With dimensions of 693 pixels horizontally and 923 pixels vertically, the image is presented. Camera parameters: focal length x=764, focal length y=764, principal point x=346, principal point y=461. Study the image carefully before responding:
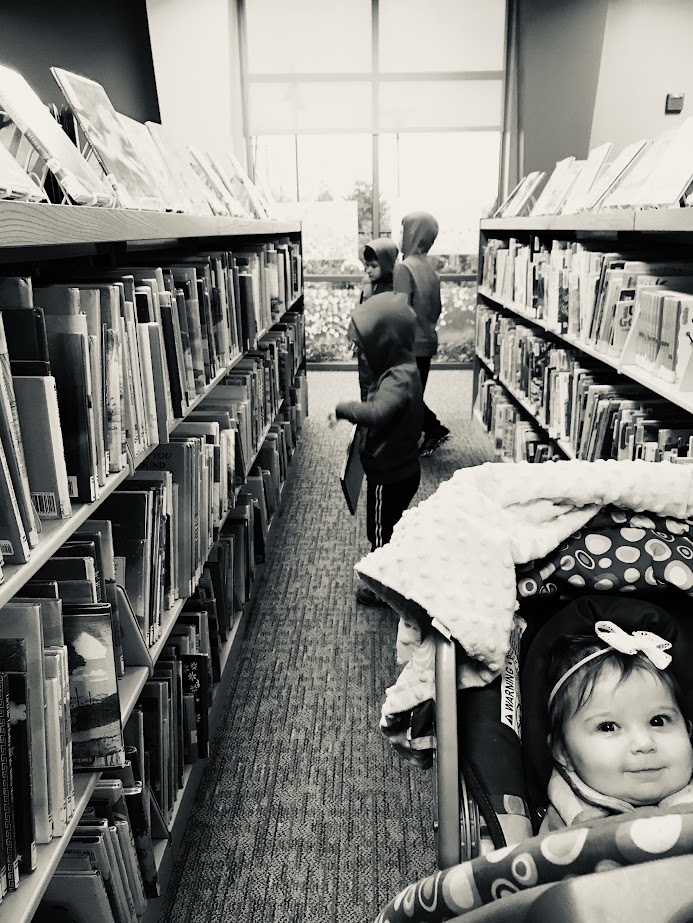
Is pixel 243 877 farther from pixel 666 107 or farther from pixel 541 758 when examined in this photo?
pixel 666 107

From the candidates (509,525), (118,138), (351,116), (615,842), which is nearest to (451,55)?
(351,116)

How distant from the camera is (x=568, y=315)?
326 cm

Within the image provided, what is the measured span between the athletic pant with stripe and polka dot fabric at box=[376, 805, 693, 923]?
7.04ft

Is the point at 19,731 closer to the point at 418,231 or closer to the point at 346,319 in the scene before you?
the point at 418,231

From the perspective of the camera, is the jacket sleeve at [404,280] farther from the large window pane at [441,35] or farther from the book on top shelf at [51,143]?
the large window pane at [441,35]

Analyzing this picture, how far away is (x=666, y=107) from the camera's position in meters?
6.48

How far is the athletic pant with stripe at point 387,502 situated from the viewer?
3061mm

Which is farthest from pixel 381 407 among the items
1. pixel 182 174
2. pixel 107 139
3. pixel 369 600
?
pixel 107 139

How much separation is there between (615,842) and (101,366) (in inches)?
41.0

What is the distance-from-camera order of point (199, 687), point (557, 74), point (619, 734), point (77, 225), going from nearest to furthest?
1. point (77, 225)
2. point (619, 734)
3. point (199, 687)
4. point (557, 74)

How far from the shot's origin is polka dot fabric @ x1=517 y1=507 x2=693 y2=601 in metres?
1.40

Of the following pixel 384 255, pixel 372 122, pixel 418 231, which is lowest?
pixel 384 255

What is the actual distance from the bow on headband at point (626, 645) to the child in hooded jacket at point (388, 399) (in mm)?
1580

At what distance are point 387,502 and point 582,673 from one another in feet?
6.04
